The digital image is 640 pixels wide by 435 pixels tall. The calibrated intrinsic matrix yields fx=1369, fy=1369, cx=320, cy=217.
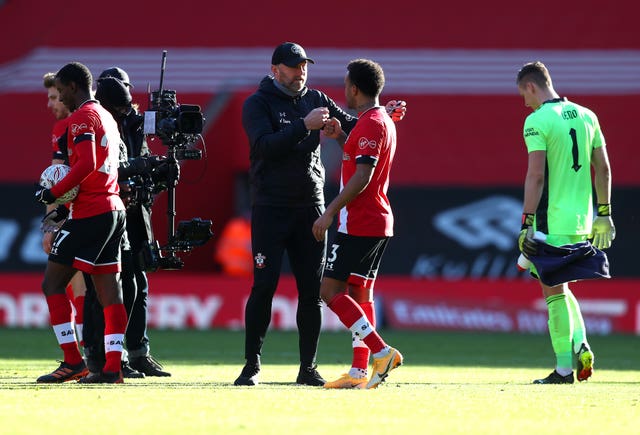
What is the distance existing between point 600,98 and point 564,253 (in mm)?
12828

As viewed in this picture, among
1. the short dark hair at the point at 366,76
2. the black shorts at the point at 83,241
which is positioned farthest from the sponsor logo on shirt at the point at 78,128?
the short dark hair at the point at 366,76

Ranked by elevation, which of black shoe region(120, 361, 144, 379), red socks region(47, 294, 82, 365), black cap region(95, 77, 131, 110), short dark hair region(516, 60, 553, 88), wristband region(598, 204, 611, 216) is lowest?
black shoe region(120, 361, 144, 379)

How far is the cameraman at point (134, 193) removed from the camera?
31.7 feet

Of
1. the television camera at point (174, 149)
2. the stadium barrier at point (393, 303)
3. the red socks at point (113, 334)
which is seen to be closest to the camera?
the red socks at point (113, 334)

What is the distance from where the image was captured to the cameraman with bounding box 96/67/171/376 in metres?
9.66

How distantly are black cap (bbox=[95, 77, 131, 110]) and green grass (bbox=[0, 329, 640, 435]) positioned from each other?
199cm

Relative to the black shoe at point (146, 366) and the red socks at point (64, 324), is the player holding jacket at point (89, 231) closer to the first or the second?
the red socks at point (64, 324)

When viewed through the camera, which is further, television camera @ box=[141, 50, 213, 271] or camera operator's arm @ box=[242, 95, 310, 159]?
television camera @ box=[141, 50, 213, 271]

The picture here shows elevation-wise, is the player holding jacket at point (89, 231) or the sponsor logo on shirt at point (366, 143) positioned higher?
the sponsor logo on shirt at point (366, 143)

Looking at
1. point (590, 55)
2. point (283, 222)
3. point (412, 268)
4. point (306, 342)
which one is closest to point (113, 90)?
point (283, 222)

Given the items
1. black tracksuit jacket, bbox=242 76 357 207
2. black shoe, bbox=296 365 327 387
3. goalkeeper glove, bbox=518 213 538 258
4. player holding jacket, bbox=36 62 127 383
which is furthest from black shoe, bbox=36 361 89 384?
goalkeeper glove, bbox=518 213 538 258

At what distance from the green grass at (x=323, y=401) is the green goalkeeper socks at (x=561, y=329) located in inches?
8.3

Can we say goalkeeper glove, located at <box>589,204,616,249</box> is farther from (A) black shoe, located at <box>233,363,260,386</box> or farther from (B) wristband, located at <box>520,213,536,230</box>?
(A) black shoe, located at <box>233,363,260,386</box>

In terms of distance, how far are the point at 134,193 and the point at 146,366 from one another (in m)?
1.26
